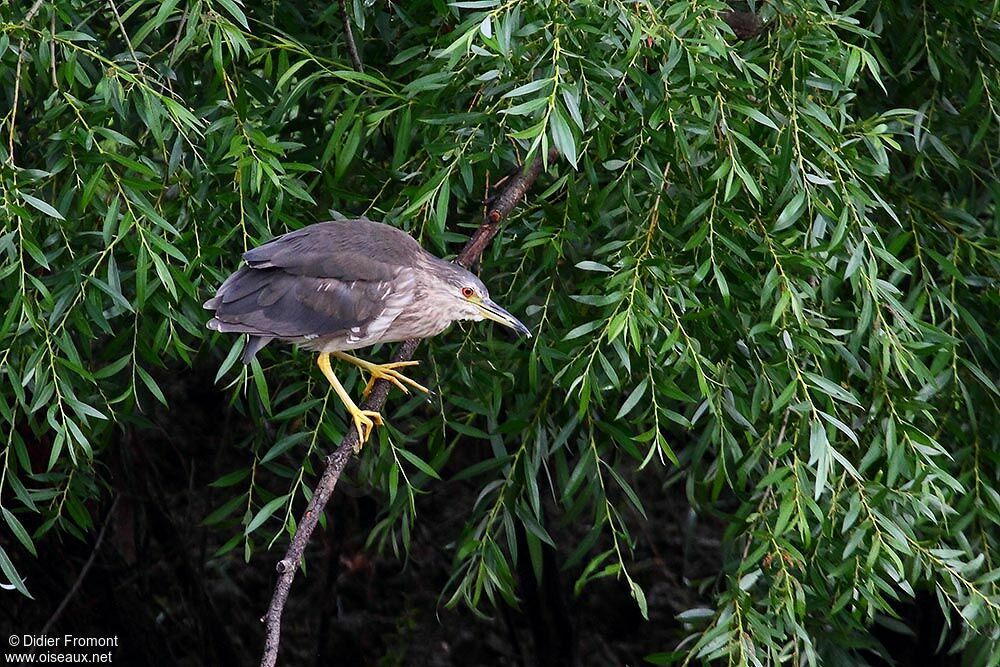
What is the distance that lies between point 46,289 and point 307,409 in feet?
2.39

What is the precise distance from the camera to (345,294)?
2895 millimetres

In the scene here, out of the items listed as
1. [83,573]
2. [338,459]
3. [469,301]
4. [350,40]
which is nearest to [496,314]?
[469,301]

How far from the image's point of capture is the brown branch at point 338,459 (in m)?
2.38

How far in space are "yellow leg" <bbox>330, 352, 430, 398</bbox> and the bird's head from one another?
0.20 metres

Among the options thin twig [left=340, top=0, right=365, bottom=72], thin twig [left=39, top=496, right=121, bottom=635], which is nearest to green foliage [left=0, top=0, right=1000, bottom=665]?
thin twig [left=340, top=0, right=365, bottom=72]

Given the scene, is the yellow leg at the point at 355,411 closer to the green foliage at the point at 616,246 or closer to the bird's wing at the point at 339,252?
the green foliage at the point at 616,246

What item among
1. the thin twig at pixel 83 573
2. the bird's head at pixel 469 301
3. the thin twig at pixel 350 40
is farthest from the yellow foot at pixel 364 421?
the thin twig at pixel 83 573

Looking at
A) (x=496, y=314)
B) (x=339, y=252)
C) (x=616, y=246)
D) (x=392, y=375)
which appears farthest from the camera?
(x=392, y=375)

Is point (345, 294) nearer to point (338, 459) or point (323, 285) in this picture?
point (323, 285)

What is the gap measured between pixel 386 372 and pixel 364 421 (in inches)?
10.2

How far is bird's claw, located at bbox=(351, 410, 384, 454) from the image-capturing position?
282 centimetres

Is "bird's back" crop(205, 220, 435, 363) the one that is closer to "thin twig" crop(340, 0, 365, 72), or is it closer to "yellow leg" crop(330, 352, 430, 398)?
"yellow leg" crop(330, 352, 430, 398)

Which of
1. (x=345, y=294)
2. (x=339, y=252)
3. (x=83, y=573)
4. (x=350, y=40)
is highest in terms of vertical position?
(x=350, y=40)

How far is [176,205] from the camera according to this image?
2986mm
